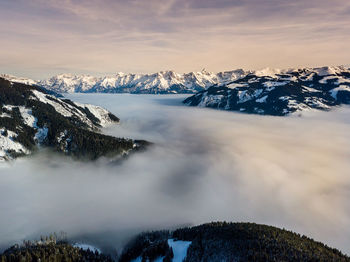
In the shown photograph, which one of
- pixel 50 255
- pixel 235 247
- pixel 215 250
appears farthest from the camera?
pixel 215 250

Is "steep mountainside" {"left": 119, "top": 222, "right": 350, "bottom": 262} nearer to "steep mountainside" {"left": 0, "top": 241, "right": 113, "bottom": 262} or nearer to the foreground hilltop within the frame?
the foreground hilltop

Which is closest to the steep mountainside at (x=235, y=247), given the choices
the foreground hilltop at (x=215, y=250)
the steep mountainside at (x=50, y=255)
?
the foreground hilltop at (x=215, y=250)

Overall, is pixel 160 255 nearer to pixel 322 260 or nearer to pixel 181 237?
pixel 181 237

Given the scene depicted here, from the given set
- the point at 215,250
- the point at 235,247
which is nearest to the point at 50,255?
the point at 215,250

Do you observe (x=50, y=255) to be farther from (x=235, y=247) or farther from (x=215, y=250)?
(x=235, y=247)

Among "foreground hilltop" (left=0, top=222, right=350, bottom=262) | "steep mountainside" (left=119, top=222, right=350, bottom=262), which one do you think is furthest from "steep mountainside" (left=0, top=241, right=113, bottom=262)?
"steep mountainside" (left=119, top=222, right=350, bottom=262)

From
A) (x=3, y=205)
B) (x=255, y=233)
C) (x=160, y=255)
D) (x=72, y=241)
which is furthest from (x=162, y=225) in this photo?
(x=3, y=205)

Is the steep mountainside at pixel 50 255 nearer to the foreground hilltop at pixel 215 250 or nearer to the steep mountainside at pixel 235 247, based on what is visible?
the foreground hilltop at pixel 215 250
